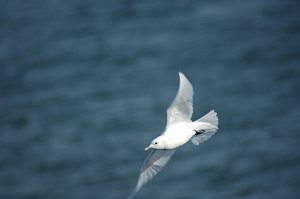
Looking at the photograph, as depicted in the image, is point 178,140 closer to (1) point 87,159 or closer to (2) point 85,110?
(1) point 87,159

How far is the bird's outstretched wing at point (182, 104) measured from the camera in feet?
28.6

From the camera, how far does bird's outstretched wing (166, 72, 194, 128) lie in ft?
28.6

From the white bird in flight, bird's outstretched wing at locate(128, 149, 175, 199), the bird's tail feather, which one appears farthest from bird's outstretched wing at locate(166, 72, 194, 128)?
bird's outstretched wing at locate(128, 149, 175, 199)

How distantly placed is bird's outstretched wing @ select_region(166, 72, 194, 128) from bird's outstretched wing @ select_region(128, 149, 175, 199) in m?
0.77

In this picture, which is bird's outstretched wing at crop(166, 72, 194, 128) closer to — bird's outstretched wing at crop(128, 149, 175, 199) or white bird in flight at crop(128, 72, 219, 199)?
white bird in flight at crop(128, 72, 219, 199)

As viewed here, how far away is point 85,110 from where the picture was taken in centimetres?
2044

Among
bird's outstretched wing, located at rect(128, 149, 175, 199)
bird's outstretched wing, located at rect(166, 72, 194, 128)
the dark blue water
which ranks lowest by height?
bird's outstretched wing, located at rect(128, 149, 175, 199)

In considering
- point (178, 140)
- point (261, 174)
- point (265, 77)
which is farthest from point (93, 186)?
point (178, 140)

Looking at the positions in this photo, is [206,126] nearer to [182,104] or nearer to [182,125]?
[182,125]

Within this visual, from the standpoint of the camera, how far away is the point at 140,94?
20281 mm

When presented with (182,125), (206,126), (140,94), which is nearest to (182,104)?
(182,125)

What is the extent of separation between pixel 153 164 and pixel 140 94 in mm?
10520

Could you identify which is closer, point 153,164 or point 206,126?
point 206,126

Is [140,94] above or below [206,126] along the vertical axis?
above
